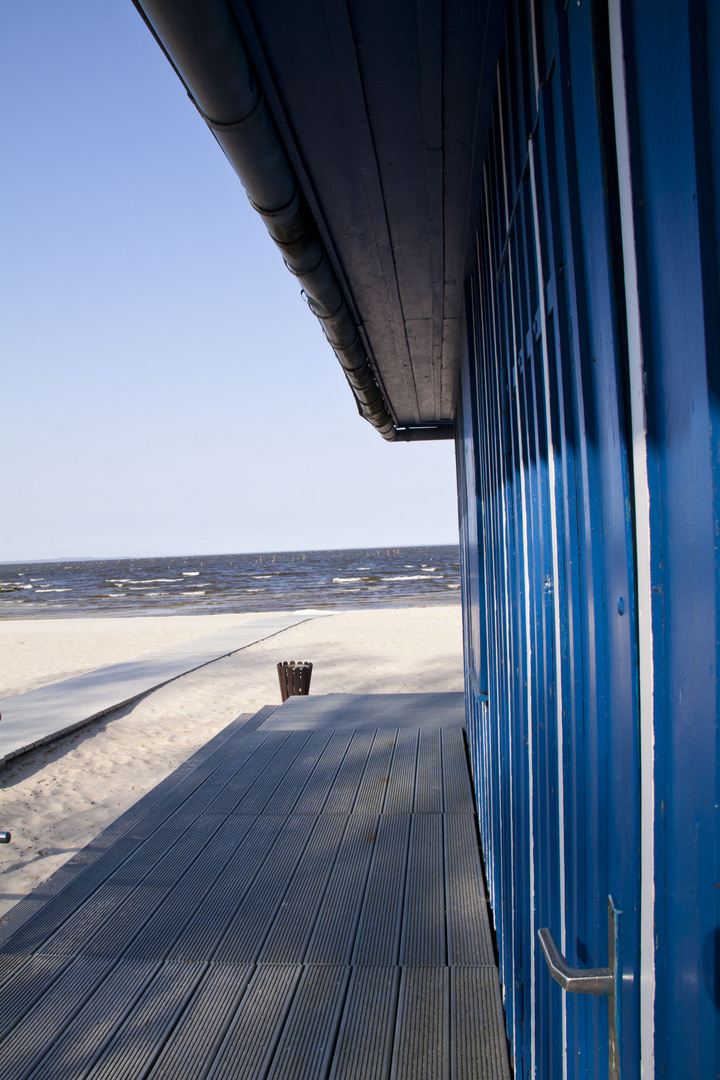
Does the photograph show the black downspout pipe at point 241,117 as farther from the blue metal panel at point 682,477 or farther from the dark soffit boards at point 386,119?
the blue metal panel at point 682,477

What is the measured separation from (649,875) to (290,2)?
1586 mm

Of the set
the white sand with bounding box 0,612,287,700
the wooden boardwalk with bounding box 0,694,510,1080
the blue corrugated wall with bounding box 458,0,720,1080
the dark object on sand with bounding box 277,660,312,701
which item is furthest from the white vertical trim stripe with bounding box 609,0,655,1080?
the white sand with bounding box 0,612,287,700

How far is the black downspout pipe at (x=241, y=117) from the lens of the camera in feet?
3.81

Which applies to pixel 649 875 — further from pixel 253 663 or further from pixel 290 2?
pixel 253 663

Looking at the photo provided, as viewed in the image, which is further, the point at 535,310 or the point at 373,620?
the point at 373,620

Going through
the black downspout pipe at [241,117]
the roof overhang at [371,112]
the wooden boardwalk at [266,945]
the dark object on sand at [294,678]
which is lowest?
the wooden boardwalk at [266,945]

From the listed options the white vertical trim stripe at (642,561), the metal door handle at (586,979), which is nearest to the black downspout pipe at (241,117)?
the white vertical trim stripe at (642,561)

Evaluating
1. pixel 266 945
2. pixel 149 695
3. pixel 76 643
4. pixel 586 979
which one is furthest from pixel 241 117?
pixel 76 643

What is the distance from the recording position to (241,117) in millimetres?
1460

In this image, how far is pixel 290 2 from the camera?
131 centimetres

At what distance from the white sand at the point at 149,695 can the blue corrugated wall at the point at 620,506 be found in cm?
309

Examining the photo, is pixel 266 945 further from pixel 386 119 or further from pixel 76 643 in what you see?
pixel 76 643

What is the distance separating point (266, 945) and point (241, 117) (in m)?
2.57

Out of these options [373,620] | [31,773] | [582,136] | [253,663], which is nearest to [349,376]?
[582,136]
